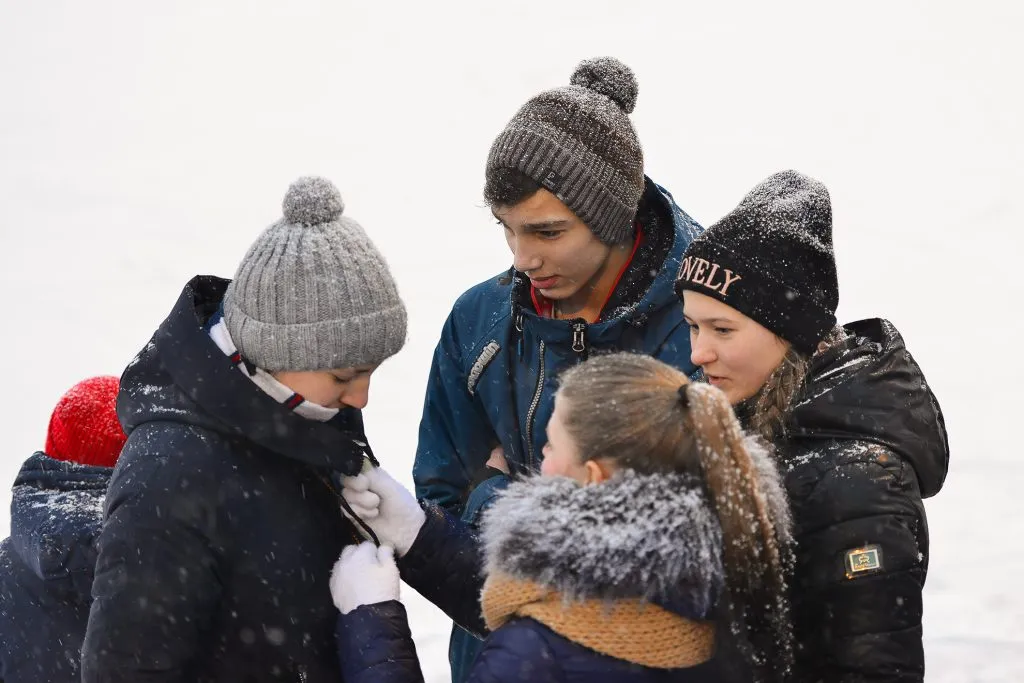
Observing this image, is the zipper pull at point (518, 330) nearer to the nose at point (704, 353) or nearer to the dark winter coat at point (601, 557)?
the nose at point (704, 353)

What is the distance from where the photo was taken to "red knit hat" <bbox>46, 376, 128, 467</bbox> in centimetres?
288

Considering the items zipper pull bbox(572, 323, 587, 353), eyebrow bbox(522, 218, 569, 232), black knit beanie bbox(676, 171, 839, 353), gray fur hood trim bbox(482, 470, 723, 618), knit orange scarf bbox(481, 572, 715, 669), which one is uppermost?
eyebrow bbox(522, 218, 569, 232)

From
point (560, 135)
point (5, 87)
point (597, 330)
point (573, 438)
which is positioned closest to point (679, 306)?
point (597, 330)

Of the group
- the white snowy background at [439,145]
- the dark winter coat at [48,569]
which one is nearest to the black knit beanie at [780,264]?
the dark winter coat at [48,569]

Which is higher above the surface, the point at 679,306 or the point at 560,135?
the point at 560,135

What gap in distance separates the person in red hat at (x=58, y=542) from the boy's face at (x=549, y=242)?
109 centimetres

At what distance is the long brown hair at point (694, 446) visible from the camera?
1815 millimetres

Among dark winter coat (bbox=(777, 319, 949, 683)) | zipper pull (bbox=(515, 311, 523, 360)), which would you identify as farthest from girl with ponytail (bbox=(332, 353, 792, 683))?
zipper pull (bbox=(515, 311, 523, 360))

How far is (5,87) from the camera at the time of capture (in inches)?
369

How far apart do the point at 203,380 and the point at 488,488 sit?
2.91 ft

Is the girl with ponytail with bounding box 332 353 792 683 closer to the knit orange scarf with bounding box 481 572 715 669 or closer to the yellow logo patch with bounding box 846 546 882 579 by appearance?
the knit orange scarf with bounding box 481 572 715 669

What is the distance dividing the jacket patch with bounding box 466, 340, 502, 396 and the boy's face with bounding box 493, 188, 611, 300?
0.20m

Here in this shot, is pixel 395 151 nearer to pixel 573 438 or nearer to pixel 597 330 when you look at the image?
pixel 597 330

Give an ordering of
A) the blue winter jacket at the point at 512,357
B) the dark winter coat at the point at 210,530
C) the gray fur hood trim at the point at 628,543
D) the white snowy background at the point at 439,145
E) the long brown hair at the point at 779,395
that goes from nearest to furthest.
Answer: the gray fur hood trim at the point at 628,543 → the dark winter coat at the point at 210,530 → the long brown hair at the point at 779,395 → the blue winter jacket at the point at 512,357 → the white snowy background at the point at 439,145
